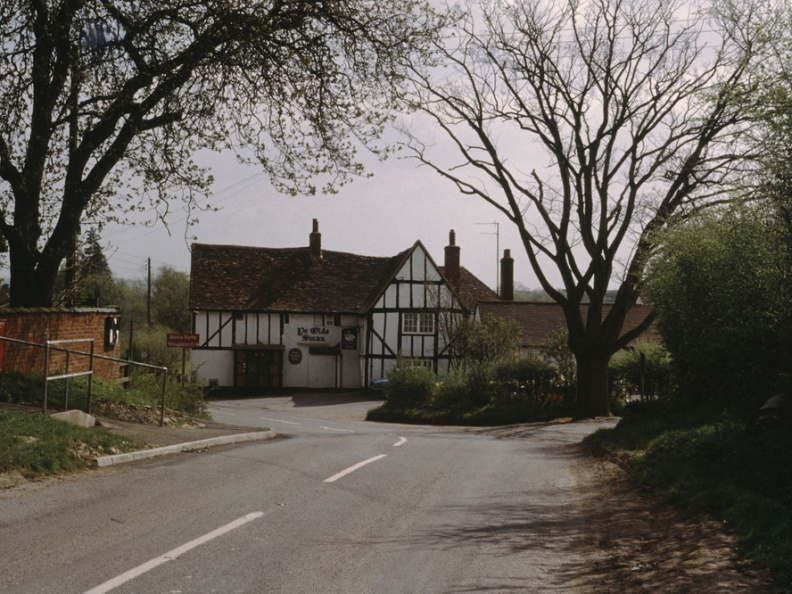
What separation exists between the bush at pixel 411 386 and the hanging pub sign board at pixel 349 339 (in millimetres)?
14261

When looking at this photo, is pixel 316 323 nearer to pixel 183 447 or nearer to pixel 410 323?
pixel 410 323

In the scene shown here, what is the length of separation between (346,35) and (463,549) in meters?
12.0

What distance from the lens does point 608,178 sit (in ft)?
83.9

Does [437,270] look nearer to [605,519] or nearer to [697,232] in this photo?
[697,232]

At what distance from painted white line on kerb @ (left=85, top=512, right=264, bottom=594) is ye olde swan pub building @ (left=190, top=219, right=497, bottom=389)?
36.8 meters

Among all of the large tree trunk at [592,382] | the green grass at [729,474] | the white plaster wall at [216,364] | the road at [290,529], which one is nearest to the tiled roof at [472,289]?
the white plaster wall at [216,364]

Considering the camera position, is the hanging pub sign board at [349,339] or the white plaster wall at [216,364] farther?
the hanging pub sign board at [349,339]

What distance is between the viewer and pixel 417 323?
46.7 meters

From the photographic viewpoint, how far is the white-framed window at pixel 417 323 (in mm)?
46406

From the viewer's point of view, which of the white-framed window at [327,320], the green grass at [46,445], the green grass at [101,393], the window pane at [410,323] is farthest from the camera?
the white-framed window at [327,320]

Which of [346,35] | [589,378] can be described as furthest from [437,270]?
[346,35]

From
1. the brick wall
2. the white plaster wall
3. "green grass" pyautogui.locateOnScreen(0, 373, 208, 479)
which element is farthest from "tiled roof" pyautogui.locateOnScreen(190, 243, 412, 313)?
"green grass" pyautogui.locateOnScreen(0, 373, 208, 479)

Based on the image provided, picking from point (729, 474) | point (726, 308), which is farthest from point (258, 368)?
point (729, 474)

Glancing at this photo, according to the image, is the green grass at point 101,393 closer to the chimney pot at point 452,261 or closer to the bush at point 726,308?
the bush at point 726,308
